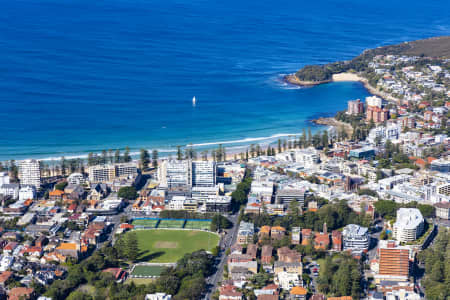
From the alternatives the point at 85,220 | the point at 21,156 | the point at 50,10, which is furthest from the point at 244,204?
the point at 50,10

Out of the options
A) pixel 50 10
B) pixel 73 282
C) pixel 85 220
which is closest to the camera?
pixel 73 282

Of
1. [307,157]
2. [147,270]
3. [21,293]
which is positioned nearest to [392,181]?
[307,157]

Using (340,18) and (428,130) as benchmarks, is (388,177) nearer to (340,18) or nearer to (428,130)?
(428,130)

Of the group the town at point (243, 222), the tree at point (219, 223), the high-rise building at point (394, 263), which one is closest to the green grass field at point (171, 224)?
the town at point (243, 222)

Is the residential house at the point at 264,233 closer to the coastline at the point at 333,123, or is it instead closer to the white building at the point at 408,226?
the white building at the point at 408,226

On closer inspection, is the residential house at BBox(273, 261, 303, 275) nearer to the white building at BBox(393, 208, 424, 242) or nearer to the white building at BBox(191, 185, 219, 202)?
the white building at BBox(393, 208, 424, 242)

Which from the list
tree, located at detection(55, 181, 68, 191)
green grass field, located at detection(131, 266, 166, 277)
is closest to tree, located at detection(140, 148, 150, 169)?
tree, located at detection(55, 181, 68, 191)
